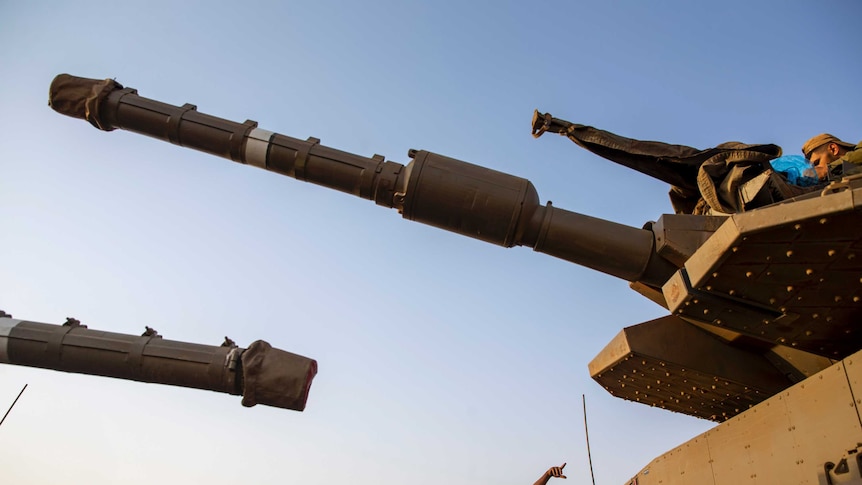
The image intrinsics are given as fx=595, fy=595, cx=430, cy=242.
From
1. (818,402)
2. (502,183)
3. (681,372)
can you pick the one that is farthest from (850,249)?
(502,183)

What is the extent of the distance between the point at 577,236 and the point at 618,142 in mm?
1155

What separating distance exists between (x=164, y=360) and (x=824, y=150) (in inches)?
273

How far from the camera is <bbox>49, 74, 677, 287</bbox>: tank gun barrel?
5367mm

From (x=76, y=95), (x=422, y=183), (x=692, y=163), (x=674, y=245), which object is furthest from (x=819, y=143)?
(x=76, y=95)

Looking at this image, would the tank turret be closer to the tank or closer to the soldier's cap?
the tank

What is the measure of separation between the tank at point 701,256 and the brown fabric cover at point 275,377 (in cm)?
165

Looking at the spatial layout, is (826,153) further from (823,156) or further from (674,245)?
(674,245)

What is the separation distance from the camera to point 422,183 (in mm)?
5367

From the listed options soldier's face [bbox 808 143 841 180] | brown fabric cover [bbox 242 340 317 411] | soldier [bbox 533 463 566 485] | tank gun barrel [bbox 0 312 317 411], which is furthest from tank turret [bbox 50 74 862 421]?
soldier [bbox 533 463 566 485]

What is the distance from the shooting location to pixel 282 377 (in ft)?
17.2

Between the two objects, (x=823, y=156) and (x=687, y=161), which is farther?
(x=823, y=156)

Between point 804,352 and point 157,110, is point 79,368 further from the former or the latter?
point 804,352

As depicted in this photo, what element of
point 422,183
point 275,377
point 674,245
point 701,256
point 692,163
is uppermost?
point 692,163

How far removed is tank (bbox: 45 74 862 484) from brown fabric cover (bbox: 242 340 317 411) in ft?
5.42
